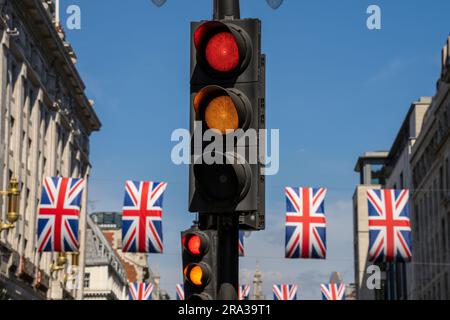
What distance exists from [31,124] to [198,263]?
2036 inches

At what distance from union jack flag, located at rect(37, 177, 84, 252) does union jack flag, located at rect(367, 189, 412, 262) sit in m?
12.3

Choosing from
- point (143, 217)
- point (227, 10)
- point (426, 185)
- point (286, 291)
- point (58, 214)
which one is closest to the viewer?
point (227, 10)

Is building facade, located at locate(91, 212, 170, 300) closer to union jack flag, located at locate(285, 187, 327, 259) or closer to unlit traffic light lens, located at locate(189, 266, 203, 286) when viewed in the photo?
union jack flag, located at locate(285, 187, 327, 259)

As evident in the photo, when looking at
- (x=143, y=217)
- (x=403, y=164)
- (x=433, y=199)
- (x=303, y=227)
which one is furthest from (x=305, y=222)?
(x=403, y=164)

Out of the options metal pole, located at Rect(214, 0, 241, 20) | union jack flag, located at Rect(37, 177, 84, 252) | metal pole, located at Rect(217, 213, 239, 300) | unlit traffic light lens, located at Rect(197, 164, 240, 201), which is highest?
union jack flag, located at Rect(37, 177, 84, 252)

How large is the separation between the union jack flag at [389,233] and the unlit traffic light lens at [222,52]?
96.3ft

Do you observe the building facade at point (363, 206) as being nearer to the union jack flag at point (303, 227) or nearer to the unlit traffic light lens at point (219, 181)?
the union jack flag at point (303, 227)

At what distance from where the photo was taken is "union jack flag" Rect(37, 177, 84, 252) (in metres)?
40.9

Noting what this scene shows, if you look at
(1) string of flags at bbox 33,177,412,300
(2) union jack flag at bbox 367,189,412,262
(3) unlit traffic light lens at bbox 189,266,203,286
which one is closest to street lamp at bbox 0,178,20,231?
(1) string of flags at bbox 33,177,412,300

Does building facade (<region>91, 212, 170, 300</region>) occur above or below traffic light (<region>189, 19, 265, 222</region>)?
above

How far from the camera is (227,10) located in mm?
6820

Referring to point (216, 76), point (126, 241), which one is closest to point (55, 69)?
point (126, 241)

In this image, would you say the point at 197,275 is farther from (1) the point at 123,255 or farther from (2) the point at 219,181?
(1) the point at 123,255
